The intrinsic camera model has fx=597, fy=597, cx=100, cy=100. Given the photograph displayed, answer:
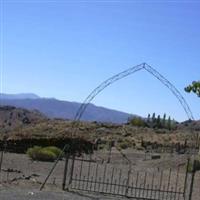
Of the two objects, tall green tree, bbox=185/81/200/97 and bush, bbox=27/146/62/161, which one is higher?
tall green tree, bbox=185/81/200/97

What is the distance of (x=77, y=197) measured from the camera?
65.2 feet

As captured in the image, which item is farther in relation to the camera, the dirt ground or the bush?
the bush

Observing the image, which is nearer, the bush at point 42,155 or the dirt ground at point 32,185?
the dirt ground at point 32,185

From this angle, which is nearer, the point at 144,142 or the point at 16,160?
the point at 16,160

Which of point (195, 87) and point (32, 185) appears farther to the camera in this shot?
point (195, 87)

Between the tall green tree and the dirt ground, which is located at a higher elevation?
the tall green tree

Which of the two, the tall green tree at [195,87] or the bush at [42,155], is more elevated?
the tall green tree at [195,87]

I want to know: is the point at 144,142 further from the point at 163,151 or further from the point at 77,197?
the point at 77,197

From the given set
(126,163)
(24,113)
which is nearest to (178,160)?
(126,163)

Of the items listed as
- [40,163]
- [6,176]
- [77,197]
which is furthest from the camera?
[40,163]

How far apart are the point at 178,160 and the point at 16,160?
11211mm

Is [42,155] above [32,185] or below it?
above

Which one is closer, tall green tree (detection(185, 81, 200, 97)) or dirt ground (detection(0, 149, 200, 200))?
dirt ground (detection(0, 149, 200, 200))

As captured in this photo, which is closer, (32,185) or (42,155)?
(32,185)
